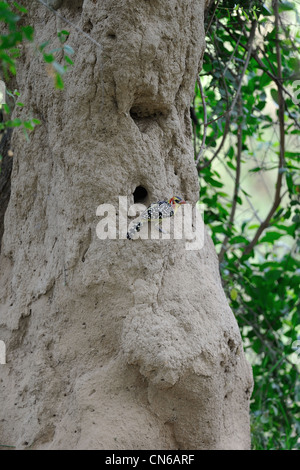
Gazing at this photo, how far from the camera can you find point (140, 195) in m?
2.56

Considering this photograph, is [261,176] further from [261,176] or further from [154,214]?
[154,214]

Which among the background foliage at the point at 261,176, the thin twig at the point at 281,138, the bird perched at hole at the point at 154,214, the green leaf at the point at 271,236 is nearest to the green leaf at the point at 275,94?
the background foliage at the point at 261,176

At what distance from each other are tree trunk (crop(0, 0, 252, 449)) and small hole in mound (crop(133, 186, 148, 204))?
1 centimetres

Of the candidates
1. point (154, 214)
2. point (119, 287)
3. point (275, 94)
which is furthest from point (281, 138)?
point (119, 287)

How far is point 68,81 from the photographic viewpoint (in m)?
2.49

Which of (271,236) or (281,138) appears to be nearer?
(281,138)

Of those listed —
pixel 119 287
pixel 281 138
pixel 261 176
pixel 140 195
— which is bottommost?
pixel 119 287

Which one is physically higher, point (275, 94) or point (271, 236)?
point (275, 94)

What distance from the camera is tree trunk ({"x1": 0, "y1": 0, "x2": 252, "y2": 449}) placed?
2277mm

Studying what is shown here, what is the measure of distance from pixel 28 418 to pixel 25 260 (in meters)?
0.72

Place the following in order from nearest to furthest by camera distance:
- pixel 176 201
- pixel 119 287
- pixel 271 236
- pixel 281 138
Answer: pixel 119 287, pixel 176 201, pixel 281 138, pixel 271 236

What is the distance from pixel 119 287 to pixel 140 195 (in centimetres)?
44

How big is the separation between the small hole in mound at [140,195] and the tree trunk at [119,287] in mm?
11

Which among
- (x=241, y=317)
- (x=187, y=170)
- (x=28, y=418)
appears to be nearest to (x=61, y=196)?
(x=187, y=170)
